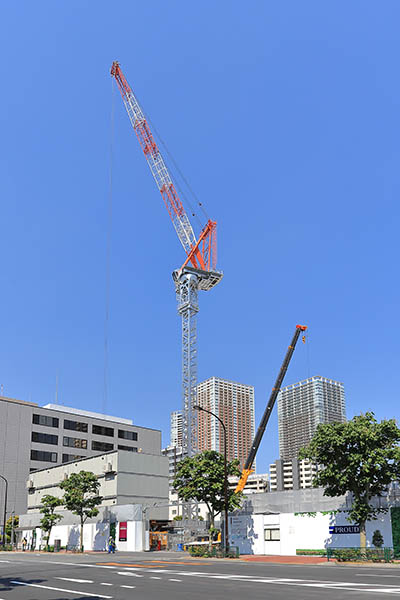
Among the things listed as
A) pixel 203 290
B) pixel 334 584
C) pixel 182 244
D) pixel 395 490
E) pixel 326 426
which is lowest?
pixel 334 584

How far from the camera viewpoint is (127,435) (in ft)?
383

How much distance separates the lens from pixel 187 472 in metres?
51.4

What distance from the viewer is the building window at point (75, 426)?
108812 mm

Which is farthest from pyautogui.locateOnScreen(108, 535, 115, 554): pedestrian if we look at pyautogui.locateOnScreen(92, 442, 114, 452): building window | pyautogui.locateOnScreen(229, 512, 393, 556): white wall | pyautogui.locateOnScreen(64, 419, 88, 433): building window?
pyautogui.locateOnScreen(92, 442, 114, 452): building window

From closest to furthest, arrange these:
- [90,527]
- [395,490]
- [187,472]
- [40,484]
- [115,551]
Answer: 1. [395,490]
2. [187,472]
3. [115,551]
4. [90,527]
5. [40,484]

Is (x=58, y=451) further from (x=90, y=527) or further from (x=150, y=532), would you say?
(x=150, y=532)

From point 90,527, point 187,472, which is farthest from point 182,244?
point 187,472

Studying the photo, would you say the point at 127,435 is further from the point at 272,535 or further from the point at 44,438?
the point at 272,535

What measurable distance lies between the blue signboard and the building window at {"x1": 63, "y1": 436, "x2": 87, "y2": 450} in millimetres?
75128

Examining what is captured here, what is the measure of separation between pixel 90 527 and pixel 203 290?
200 ft

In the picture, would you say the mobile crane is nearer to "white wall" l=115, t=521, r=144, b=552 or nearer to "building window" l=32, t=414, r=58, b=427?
"white wall" l=115, t=521, r=144, b=552

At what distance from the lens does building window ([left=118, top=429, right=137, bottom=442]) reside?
116 m

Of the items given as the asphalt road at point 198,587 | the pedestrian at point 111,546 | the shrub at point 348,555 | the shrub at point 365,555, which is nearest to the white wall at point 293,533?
the shrub at point 365,555

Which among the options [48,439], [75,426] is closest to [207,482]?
[48,439]
